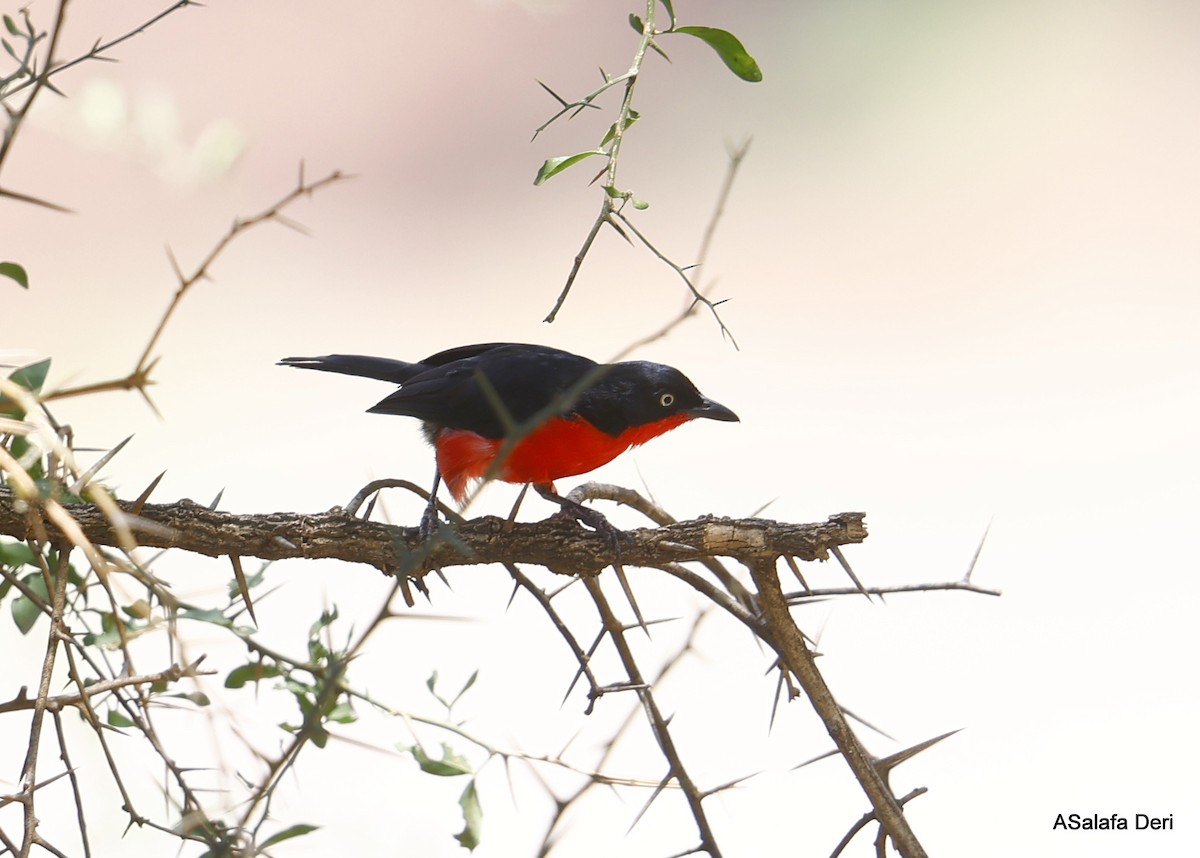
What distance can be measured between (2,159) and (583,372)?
87 centimetres

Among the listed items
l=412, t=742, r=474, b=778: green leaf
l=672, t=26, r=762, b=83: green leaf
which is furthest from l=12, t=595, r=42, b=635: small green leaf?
l=672, t=26, r=762, b=83: green leaf

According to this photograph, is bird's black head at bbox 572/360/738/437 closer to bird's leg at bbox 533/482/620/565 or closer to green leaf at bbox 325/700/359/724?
bird's leg at bbox 533/482/620/565

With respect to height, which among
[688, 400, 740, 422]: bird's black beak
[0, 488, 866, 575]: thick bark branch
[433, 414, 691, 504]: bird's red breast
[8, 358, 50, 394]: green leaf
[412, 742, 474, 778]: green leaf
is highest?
[688, 400, 740, 422]: bird's black beak

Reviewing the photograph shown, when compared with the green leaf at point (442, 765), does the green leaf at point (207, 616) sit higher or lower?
higher

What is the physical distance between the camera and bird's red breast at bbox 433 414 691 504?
4.92 feet

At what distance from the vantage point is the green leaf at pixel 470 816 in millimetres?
1227

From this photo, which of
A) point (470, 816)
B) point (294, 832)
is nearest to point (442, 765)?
point (470, 816)

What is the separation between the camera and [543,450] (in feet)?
4.90

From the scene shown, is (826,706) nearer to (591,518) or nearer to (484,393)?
(591,518)

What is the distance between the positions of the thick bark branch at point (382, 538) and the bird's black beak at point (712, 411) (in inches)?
17.6

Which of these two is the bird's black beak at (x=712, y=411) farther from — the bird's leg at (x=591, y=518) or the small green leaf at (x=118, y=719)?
the small green leaf at (x=118, y=719)

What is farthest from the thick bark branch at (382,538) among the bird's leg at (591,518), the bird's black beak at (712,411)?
the bird's black beak at (712,411)

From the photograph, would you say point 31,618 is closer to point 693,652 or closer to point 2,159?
point 2,159

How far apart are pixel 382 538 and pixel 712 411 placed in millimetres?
641
